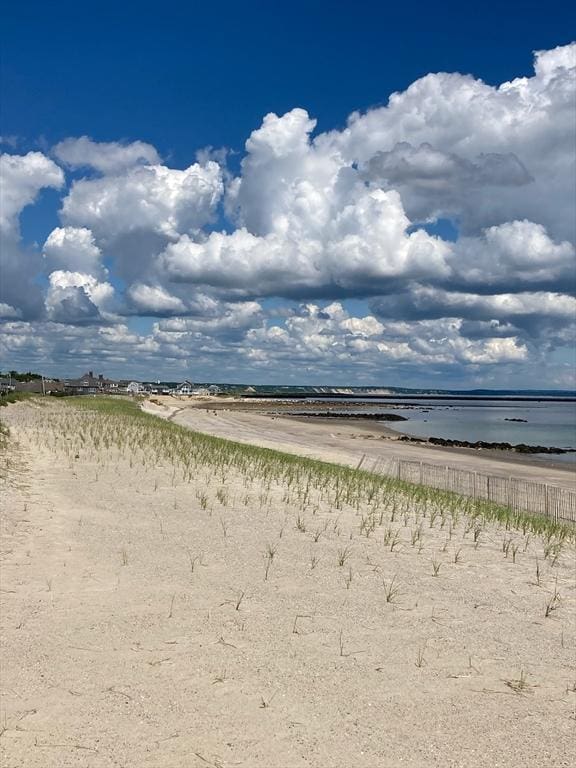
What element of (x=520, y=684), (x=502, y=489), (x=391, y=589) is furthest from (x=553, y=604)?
(x=502, y=489)

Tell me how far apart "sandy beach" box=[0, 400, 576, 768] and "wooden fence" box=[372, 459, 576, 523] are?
16.6ft

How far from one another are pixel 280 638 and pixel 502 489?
14.5 metres

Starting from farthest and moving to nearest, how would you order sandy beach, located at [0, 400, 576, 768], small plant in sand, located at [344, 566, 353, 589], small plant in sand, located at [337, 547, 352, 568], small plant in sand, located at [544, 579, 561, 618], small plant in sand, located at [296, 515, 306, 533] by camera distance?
small plant in sand, located at [296, 515, 306, 533] → small plant in sand, located at [337, 547, 352, 568] → small plant in sand, located at [344, 566, 353, 589] → small plant in sand, located at [544, 579, 561, 618] → sandy beach, located at [0, 400, 576, 768]

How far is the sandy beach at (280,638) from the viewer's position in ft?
16.6

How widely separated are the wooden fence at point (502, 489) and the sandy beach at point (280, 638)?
16.6 ft

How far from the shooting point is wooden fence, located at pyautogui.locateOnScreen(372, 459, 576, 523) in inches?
704

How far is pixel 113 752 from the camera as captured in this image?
192 inches

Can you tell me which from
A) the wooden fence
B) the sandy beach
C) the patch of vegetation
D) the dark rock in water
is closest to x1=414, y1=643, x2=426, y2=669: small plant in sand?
the sandy beach

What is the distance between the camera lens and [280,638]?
7.06 meters

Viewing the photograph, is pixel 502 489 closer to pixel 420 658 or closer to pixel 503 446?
pixel 420 658

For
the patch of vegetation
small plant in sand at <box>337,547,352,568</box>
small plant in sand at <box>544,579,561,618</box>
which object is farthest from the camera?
the patch of vegetation

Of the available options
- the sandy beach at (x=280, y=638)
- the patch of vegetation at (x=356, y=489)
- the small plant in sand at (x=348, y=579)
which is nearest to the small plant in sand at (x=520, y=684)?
the sandy beach at (x=280, y=638)

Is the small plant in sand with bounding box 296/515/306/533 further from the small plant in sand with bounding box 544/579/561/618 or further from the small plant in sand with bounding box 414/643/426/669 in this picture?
the small plant in sand with bounding box 414/643/426/669

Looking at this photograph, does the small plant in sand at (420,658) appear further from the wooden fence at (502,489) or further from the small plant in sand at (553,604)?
the wooden fence at (502,489)
